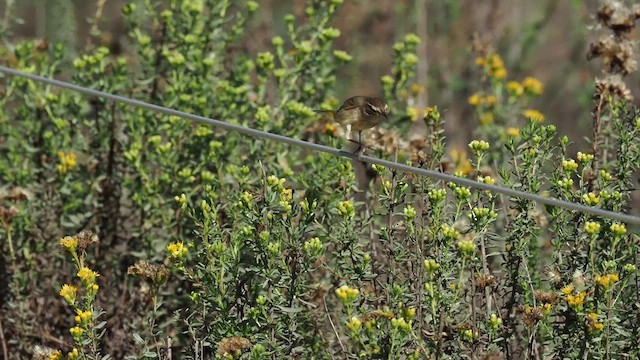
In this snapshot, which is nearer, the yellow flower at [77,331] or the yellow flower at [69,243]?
the yellow flower at [77,331]

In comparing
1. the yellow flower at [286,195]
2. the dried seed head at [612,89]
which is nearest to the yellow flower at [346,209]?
the yellow flower at [286,195]

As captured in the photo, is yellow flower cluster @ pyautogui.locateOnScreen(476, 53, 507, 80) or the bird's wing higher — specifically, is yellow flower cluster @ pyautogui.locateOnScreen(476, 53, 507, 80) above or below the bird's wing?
above

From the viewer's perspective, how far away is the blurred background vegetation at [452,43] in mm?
6551

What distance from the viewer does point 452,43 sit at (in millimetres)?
7258

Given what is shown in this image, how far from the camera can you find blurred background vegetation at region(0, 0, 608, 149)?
6.55 metres

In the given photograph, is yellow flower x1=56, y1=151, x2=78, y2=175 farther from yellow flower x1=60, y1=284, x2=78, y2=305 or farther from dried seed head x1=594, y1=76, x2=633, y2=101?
dried seed head x1=594, y1=76, x2=633, y2=101

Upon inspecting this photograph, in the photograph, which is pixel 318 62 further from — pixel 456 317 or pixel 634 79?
pixel 634 79

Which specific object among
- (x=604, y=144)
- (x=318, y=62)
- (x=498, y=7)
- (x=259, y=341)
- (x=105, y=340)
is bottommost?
(x=105, y=340)

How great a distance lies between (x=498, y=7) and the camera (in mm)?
6969

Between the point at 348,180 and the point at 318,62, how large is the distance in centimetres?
105

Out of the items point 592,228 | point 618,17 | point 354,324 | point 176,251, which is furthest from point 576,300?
point 618,17

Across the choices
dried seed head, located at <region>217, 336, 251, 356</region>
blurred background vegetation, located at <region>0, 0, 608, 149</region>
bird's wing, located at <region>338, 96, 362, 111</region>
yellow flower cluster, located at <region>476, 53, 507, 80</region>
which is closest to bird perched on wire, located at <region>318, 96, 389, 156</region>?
bird's wing, located at <region>338, 96, 362, 111</region>

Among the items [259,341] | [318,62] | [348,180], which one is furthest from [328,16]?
[259,341]

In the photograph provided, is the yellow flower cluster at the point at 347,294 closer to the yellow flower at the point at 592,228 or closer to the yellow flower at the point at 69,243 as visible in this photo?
the yellow flower at the point at 592,228
